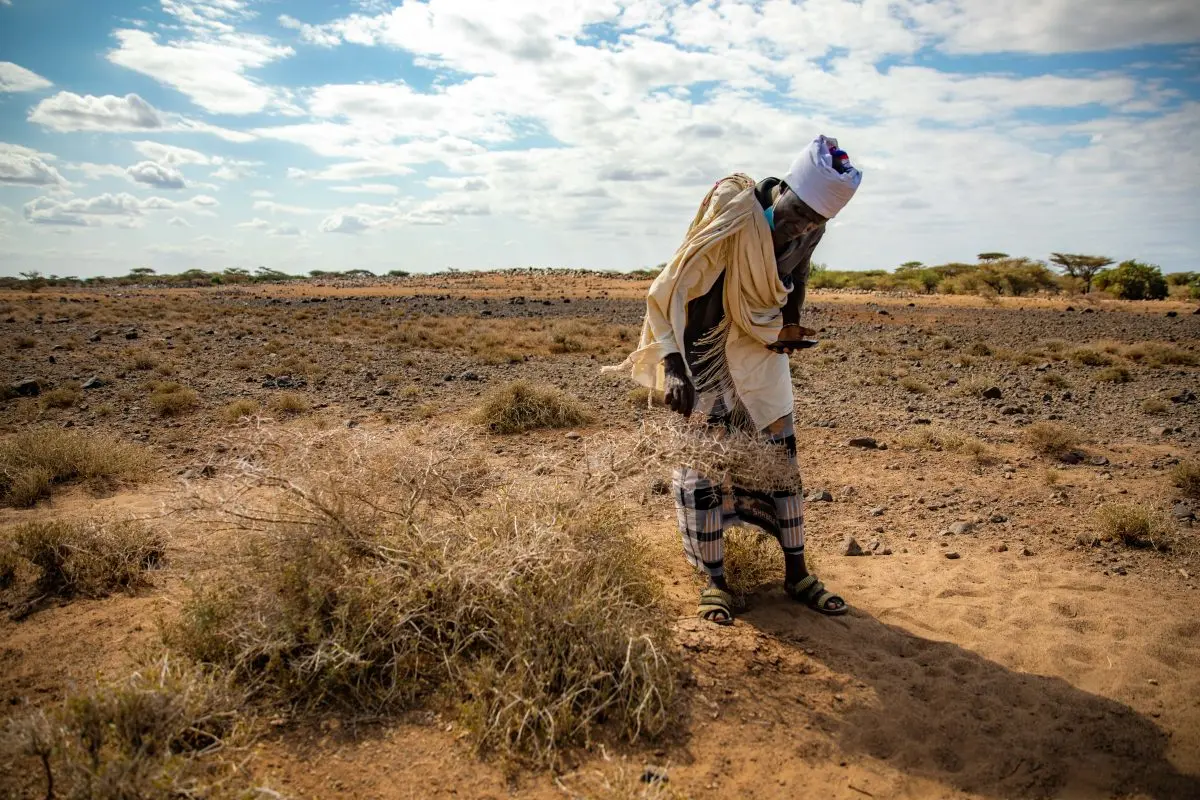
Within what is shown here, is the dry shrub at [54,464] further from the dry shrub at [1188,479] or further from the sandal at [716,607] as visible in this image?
the dry shrub at [1188,479]

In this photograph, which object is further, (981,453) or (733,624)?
(981,453)

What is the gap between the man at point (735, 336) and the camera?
320cm

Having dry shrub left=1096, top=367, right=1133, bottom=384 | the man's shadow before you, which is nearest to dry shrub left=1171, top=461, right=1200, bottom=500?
the man's shadow

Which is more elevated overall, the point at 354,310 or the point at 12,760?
the point at 354,310

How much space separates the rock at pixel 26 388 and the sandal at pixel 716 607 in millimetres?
9157

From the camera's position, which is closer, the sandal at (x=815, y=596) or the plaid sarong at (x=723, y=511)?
the plaid sarong at (x=723, y=511)

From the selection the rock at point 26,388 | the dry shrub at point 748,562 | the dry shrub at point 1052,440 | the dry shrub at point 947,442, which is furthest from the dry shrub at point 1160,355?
the rock at point 26,388

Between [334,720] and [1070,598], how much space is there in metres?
3.47

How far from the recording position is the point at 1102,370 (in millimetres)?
10203

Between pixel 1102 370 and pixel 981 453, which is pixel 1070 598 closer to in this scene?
pixel 981 453

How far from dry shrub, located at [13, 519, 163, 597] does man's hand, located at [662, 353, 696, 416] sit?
2.78 metres

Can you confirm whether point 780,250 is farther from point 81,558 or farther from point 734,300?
point 81,558

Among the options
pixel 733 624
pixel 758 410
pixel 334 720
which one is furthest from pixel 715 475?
pixel 334 720

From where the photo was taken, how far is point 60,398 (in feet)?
27.6
